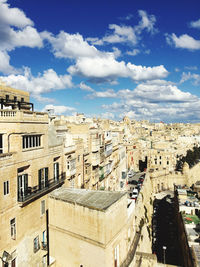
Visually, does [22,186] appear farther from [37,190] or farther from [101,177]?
[101,177]

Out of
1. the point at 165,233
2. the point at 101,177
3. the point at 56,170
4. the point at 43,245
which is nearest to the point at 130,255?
the point at 43,245

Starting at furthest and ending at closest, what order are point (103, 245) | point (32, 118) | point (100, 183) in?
1. point (100, 183)
2. point (32, 118)
3. point (103, 245)

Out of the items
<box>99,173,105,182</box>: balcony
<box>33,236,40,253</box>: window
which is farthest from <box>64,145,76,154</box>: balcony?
<box>99,173,105,182</box>: balcony

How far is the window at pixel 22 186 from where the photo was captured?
596 inches

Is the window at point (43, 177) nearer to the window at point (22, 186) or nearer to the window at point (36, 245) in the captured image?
the window at point (22, 186)

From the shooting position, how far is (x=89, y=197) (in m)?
15.8

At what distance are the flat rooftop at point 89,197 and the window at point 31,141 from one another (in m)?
4.25

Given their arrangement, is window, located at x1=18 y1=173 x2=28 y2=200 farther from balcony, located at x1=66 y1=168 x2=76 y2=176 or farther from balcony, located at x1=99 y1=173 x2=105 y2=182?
balcony, located at x1=99 y1=173 x2=105 y2=182

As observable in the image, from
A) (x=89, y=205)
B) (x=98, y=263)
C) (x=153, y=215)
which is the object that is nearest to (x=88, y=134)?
(x=89, y=205)

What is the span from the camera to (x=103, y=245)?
13477 mm

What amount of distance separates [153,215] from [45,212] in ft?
123

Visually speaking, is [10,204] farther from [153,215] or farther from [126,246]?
[153,215]

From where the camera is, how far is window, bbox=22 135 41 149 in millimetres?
15672

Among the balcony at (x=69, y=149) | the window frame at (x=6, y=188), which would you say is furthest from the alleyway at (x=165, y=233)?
the window frame at (x=6, y=188)
